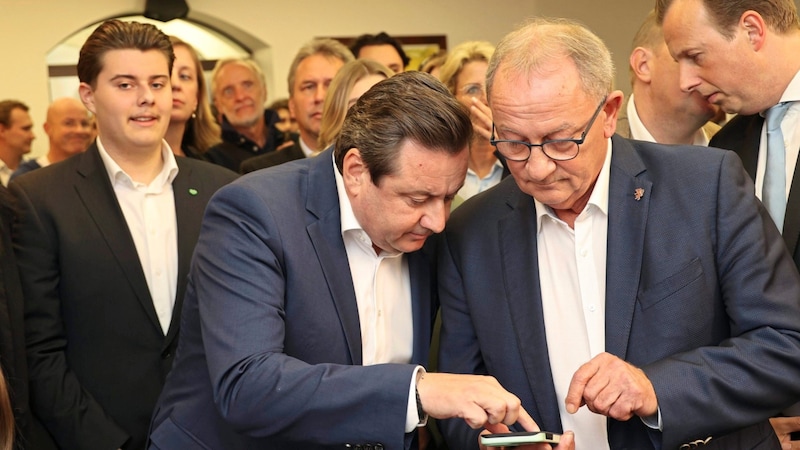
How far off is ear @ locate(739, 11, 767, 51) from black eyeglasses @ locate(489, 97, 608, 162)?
0.80m

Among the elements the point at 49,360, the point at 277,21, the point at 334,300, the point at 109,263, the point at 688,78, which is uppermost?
the point at 277,21

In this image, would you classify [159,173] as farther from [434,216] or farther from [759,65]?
[759,65]

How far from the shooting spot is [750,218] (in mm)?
2312

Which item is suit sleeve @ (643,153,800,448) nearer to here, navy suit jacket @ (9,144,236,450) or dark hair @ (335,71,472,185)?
dark hair @ (335,71,472,185)

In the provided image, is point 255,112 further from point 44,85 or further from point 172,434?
point 44,85

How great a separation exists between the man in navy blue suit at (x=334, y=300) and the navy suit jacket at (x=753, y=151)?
0.98m

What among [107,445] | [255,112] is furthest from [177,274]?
[255,112]

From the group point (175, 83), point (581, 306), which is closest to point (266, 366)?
point (581, 306)

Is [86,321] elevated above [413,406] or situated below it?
below

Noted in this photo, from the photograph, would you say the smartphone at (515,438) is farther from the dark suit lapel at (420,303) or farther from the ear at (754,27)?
the ear at (754,27)

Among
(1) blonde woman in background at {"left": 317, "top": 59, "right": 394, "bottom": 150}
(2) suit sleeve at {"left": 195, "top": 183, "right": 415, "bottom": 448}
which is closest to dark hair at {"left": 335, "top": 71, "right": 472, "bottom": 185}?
(2) suit sleeve at {"left": 195, "top": 183, "right": 415, "bottom": 448}

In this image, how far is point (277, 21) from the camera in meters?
10.9

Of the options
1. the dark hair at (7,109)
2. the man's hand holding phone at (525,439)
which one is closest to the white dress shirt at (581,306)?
the man's hand holding phone at (525,439)

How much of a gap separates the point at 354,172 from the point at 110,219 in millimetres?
1148
